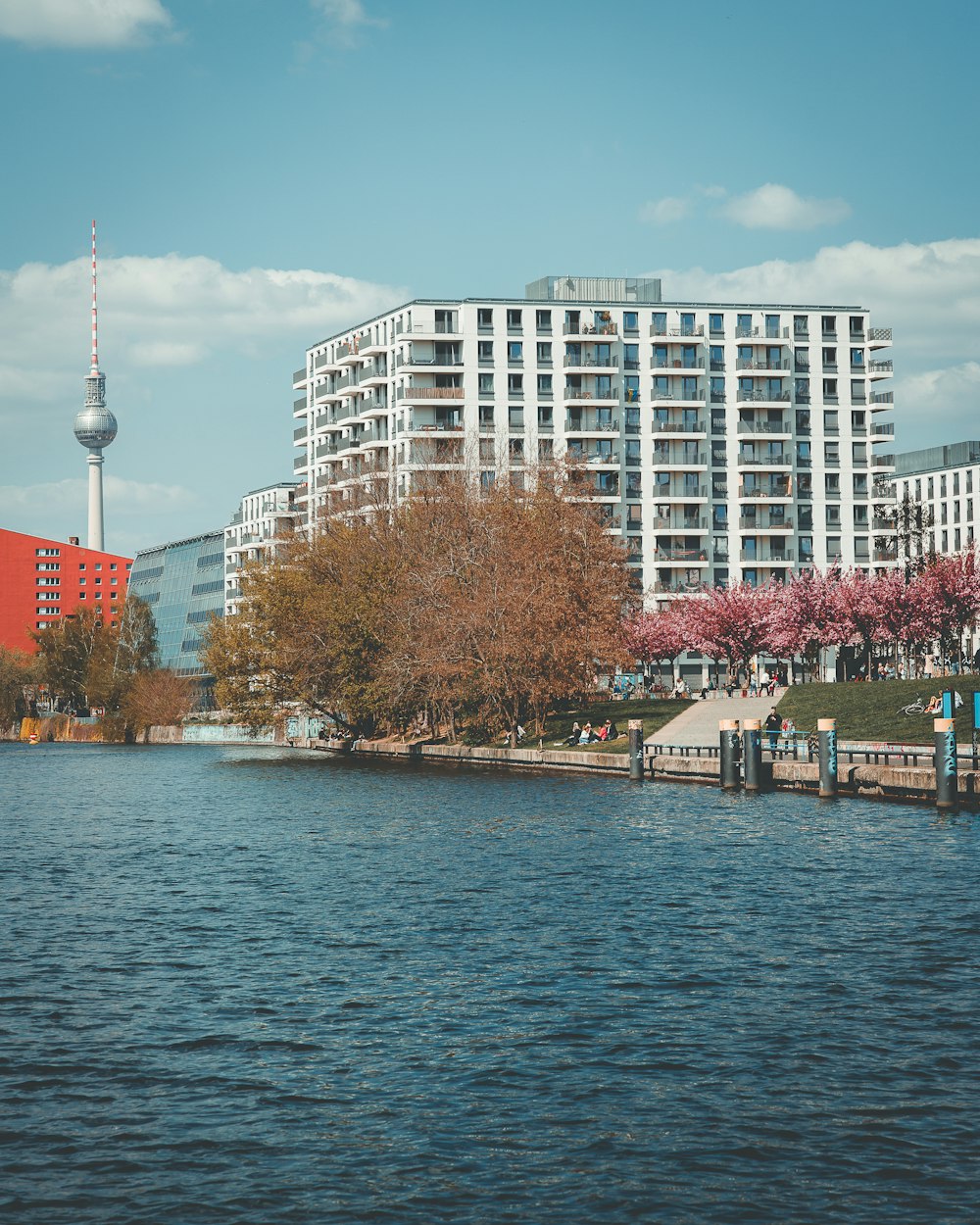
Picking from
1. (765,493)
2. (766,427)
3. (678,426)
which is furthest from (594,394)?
(765,493)

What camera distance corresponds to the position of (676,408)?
148 meters

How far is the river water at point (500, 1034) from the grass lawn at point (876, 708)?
24.8m

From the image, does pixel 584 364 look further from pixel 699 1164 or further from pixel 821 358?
pixel 699 1164

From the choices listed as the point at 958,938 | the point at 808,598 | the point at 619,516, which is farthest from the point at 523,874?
the point at 619,516

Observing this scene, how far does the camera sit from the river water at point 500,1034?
1365cm

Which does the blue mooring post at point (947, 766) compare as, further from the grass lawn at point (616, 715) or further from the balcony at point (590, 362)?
the balcony at point (590, 362)

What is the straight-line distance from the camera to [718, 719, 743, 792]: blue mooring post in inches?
2172

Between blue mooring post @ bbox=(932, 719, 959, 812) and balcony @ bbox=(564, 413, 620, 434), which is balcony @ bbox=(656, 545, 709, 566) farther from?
blue mooring post @ bbox=(932, 719, 959, 812)

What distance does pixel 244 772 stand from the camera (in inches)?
3219

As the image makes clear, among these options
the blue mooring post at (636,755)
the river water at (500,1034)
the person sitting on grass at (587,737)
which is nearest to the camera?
the river water at (500,1034)

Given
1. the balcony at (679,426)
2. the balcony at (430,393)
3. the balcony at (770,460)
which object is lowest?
the balcony at (770,460)

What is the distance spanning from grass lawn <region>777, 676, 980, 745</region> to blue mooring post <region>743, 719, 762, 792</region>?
6.93 m

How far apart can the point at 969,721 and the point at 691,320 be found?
99.2m

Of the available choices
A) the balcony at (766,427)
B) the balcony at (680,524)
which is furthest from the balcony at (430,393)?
the balcony at (766,427)
